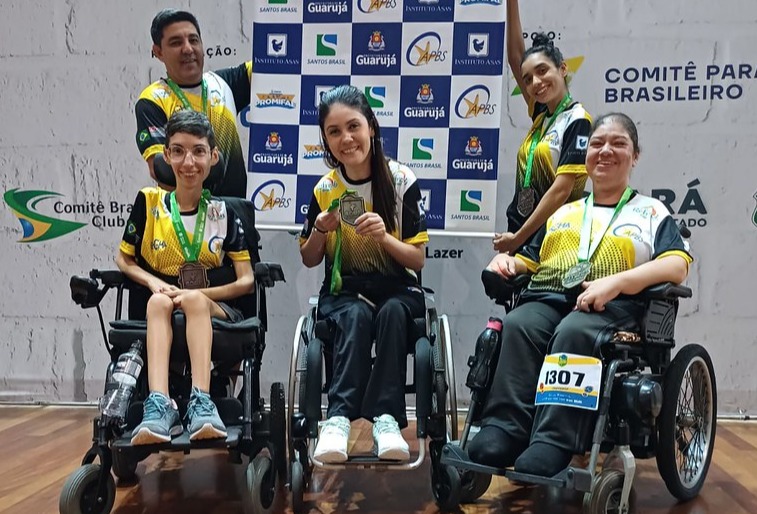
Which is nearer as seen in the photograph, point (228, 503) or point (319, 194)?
point (228, 503)

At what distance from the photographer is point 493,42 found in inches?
104

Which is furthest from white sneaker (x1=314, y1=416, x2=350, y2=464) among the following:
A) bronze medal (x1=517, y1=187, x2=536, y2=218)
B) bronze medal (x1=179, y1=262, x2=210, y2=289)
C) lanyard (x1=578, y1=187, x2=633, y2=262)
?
bronze medal (x1=517, y1=187, x2=536, y2=218)

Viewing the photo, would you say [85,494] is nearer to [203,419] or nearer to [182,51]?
[203,419]

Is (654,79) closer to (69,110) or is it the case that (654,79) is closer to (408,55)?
(408,55)

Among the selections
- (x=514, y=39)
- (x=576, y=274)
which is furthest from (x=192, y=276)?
(x=514, y=39)

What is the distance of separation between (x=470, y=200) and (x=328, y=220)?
908mm

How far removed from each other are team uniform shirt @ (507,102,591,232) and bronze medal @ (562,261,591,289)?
50cm

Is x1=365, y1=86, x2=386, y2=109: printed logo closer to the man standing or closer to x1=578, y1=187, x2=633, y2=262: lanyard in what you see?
the man standing

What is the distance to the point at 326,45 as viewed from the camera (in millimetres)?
2713

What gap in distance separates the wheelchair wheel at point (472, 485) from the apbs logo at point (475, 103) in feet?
4.78

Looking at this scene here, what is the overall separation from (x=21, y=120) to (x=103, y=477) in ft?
7.04

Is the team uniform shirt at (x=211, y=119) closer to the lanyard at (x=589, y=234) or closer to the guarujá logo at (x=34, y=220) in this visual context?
the guarujá logo at (x=34, y=220)

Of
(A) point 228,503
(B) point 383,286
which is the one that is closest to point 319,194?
(B) point 383,286

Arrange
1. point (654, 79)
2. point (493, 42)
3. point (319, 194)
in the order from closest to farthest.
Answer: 1. point (319, 194)
2. point (493, 42)
3. point (654, 79)
